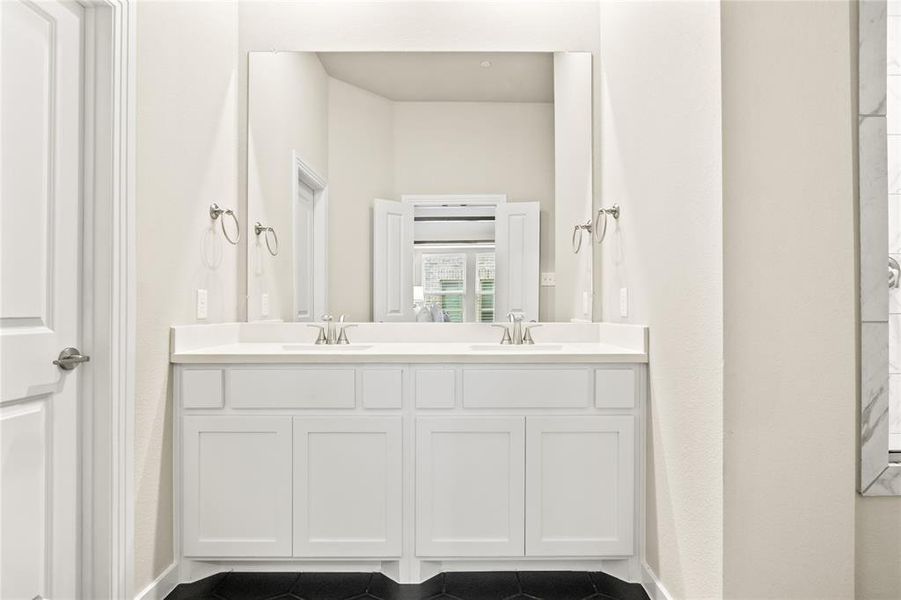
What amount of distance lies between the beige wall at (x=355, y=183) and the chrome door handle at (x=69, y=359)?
1080 mm

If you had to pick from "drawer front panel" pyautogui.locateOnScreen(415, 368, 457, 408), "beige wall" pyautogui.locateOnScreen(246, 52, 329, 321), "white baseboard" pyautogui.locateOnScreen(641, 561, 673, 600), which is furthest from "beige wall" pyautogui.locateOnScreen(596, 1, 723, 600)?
"beige wall" pyautogui.locateOnScreen(246, 52, 329, 321)

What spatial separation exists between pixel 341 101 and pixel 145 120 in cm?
97

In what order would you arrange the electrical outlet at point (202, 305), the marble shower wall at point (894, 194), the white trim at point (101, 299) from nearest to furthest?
the marble shower wall at point (894, 194) → the white trim at point (101, 299) → the electrical outlet at point (202, 305)

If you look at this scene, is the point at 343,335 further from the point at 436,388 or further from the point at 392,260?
the point at 436,388

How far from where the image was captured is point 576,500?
6.33 feet

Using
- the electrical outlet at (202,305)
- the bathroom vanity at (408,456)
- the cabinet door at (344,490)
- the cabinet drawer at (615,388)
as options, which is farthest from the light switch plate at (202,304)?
the cabinet drawer at (615,388)

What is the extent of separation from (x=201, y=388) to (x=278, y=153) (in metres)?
1.17

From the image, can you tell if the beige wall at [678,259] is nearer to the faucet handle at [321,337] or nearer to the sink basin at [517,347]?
the sink basin at [517,347]

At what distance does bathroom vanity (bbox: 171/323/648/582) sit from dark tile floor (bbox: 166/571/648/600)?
0.07 meters

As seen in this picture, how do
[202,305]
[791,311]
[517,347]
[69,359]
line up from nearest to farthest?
[791,311], [69,359], [202,305], [517,347]

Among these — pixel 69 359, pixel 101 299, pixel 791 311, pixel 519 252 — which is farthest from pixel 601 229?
pixel 69 359

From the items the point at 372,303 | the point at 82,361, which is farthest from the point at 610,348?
the point at 82,361

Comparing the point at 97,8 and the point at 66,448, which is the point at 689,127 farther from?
the point at 66,448

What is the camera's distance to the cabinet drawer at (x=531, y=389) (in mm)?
1944
